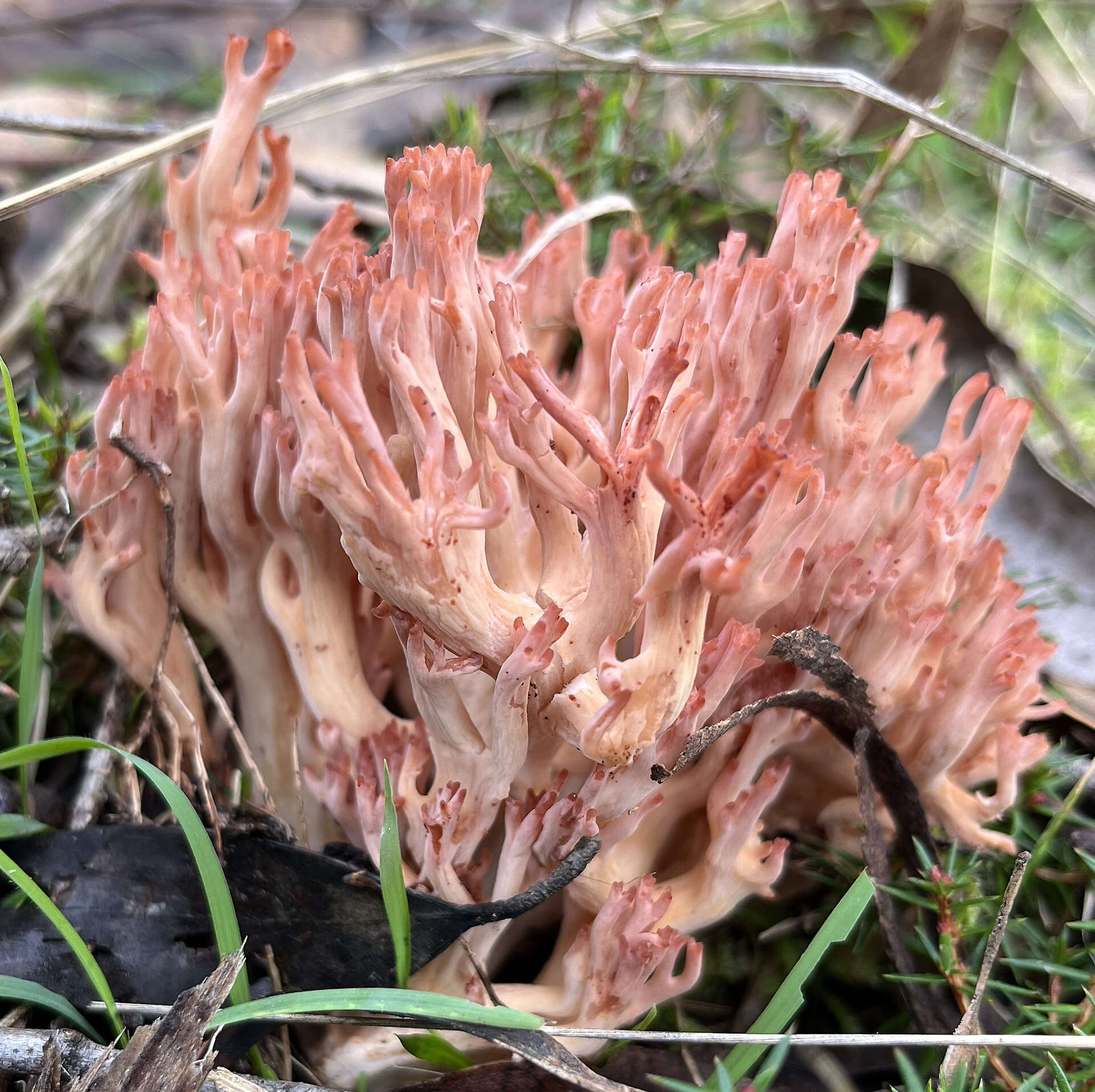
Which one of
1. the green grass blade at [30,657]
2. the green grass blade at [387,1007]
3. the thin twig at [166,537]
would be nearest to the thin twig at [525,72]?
the thin twig at [166,537]

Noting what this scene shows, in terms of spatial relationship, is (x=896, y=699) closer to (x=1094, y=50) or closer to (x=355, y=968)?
(x=355, y=968)

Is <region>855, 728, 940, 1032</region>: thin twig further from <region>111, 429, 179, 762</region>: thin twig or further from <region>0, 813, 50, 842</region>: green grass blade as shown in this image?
<region>0, 813, 50, 842</region>: green grass blade

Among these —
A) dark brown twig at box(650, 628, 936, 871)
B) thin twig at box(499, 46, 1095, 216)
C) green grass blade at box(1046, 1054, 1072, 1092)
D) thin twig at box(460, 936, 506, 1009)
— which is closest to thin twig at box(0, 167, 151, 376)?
thin twig at box(499, 46, 1095, 216)

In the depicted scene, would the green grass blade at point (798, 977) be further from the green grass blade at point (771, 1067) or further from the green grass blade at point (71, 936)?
the green grass blade at point (71, 936)

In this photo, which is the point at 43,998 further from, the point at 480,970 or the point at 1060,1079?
the point at 1060,1079

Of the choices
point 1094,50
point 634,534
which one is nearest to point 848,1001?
→ point 634,534

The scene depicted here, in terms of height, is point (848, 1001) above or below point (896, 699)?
below

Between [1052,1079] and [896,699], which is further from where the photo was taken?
[896,699]
